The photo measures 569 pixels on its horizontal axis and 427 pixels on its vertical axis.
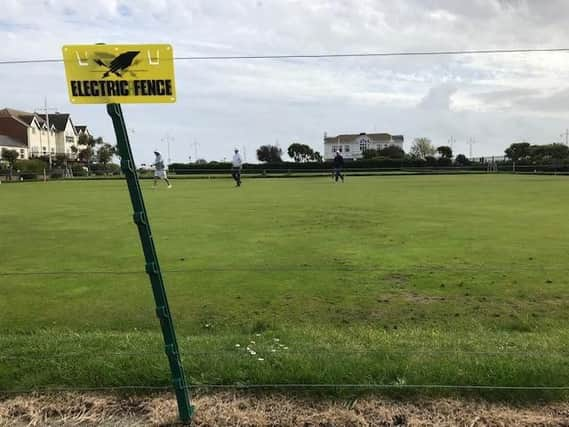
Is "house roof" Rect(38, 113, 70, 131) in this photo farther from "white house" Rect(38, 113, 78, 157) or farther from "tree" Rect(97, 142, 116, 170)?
"tree" Rect(97, 142, 116, 170)

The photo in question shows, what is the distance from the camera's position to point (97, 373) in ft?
13.1

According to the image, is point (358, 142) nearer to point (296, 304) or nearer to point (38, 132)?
point (38, 132)

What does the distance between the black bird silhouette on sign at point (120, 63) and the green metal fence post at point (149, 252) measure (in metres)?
0.20

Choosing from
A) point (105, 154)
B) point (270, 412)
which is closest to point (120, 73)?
point (270, 412)

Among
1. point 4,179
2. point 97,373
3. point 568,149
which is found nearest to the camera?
point 97,373

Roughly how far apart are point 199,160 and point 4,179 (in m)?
31.0

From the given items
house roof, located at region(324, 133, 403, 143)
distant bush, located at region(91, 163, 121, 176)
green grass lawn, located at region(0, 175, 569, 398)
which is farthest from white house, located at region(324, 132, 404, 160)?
green grass lawn, located at region(0, 175, 569, 398)

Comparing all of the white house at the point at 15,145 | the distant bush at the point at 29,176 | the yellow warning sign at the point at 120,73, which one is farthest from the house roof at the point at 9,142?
the yellow warning sign at the point at 120,73

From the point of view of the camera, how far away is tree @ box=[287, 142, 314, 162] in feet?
316

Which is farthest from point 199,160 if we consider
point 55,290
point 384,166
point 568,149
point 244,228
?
point 55,290

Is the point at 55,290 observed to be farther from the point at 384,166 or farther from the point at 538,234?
the point at 384,166

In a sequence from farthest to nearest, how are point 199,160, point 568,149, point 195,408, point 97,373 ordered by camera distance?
1. point 199,160
2. point 568,149
3. point 97,373
4. point 195,408

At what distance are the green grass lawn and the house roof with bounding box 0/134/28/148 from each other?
3203 inches

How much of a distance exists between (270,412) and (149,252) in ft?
4.20
